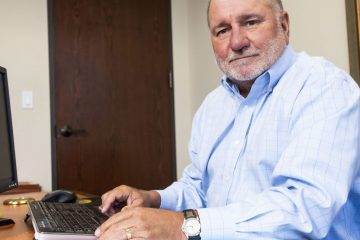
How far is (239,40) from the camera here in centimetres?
111

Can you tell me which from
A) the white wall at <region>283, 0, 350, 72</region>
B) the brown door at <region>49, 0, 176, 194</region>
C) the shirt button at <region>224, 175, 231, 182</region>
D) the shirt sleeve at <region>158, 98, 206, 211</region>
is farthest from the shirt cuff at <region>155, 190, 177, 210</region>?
the brown door at <region>49, 0, 176, 194</region>

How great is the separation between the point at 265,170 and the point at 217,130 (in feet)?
0.82

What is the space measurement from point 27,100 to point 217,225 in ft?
7.60

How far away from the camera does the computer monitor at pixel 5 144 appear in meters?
1.22

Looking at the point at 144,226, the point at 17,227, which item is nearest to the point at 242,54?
the point at 144,226

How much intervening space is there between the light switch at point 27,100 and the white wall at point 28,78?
0.02 metres

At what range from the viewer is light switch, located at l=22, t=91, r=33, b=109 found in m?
2.78

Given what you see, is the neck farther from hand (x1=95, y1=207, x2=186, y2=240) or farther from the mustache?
hand (x1=95, y1=207, x2=186, y2=240)

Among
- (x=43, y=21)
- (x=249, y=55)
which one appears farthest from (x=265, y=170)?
(x=43, y=21)

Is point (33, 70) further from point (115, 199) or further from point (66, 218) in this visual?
point (66, 218)

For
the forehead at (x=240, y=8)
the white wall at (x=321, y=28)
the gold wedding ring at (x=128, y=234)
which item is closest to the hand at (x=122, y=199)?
the gold wedding ring at (x=128, y=234)

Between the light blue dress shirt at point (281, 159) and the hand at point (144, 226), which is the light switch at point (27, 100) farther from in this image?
the hand at point (144, 226)

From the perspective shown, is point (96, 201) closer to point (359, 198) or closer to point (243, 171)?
point (243, 171)

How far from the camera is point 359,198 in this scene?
3.24ft
